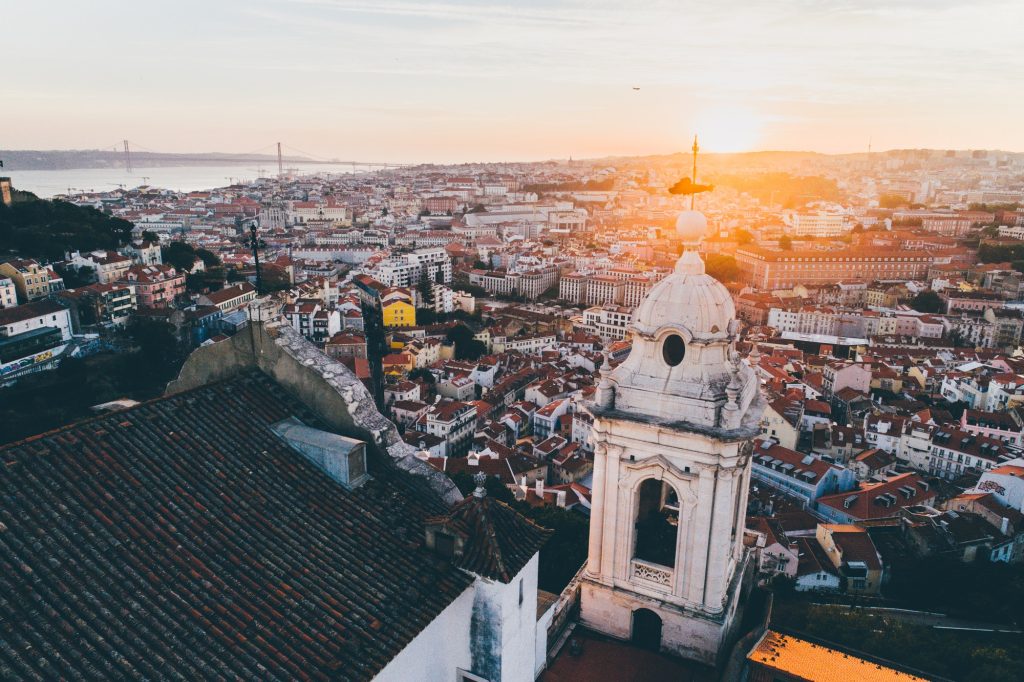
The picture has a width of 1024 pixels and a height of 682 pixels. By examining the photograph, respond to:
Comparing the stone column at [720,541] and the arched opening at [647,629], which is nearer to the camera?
the stone column at [720,541]

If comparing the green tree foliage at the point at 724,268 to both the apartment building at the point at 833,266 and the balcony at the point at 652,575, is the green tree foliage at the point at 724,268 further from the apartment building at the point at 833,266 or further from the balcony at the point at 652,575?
the balcony at the point at 652,575

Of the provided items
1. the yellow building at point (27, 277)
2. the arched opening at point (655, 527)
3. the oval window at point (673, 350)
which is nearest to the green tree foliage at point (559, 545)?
the arched opening at point (655, 527)

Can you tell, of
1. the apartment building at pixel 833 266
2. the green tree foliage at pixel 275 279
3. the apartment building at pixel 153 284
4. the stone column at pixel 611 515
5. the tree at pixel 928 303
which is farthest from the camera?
the apartment building at pixel 833 266

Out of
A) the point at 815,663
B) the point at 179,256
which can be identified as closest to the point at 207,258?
the point at 179,256

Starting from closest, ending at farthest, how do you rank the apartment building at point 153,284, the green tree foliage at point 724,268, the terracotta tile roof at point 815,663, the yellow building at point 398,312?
the terracotta tile roof at point 815,663 → the apartment building at point 153,284 → the yellow building at point 398,312 → the green tree foliage at point 724,268

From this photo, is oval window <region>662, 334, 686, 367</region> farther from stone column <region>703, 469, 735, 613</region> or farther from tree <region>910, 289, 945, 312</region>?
tree <region>910, 289, 945, 312</region>
